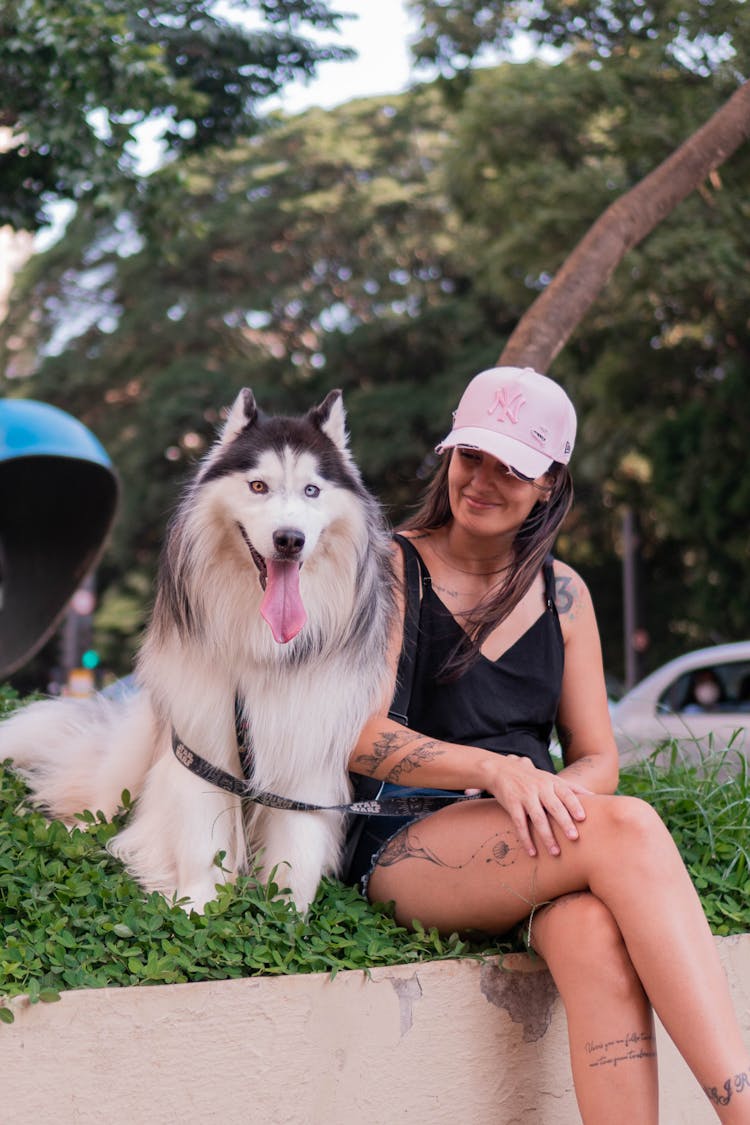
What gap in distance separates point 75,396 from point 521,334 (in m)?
17.7

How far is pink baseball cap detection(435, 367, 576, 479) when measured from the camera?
9.46ft

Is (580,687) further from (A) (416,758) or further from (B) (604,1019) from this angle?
(B) (604,1019)

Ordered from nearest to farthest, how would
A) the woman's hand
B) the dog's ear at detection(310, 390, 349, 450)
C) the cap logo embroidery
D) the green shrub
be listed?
1. the woman's hand
2. the cap logo embroidery
3. the dog's ear at detection(310, 390, 349, 450)
4. the green shrub

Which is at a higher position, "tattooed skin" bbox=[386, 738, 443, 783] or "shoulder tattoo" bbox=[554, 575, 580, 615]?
"shoulder tattoo" bbox=[554, 575, 580, 615]

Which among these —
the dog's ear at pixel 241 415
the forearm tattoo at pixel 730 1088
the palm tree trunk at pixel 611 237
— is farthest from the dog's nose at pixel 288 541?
the palm tree trunk at pixel 611 237

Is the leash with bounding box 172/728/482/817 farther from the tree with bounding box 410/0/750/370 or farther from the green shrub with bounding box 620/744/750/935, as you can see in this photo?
the tree with bounding box 410/0/750/370

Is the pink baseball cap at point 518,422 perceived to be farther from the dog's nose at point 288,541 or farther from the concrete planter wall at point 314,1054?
the concrete planter wall at point 314,1054

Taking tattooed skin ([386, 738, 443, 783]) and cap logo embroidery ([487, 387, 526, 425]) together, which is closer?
tattooed skin ([386, 738, 443, 783])

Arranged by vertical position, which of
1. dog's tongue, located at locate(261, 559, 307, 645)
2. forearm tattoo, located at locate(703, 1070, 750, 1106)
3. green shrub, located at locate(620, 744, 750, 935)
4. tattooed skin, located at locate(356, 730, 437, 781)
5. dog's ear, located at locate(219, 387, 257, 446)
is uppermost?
dog's ear, located at locate(219, 387, 257, 446)

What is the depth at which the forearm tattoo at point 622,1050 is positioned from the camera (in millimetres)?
2381

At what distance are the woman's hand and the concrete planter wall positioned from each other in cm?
38

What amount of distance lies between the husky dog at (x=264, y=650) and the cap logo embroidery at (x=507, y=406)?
1.26 feet

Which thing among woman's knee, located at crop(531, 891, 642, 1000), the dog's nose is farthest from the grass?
the dog's nose

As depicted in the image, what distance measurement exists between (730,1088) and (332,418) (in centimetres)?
174
